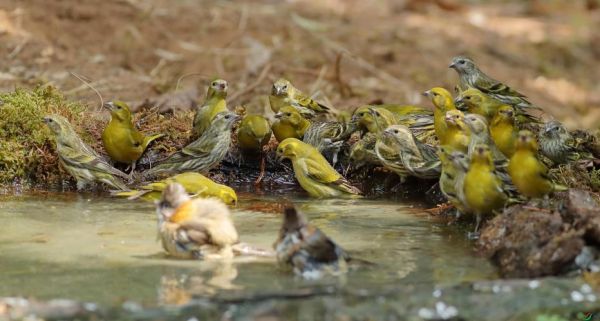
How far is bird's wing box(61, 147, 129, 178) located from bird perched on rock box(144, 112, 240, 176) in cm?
34

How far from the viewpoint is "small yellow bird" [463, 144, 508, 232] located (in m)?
7.36

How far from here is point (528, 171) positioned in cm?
744

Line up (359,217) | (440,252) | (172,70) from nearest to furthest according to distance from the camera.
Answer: (440,252) → (359,217) → (172,70)

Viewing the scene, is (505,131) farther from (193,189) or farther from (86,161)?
(86,161)

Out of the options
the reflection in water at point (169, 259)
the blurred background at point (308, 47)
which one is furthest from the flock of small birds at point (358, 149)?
the blurred background at point (308, 47)

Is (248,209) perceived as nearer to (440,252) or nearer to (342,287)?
(440,252)

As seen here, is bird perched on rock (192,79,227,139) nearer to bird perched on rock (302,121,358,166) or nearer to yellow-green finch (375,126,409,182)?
bird perched on rock (302,121,358,166)

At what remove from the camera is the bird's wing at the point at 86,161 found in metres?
9.18

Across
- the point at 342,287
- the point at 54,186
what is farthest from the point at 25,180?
the point at 342,287

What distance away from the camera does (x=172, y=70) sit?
53.0 feet

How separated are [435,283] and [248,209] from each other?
270cm

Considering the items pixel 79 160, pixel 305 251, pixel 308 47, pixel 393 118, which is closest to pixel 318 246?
pixel 305 251

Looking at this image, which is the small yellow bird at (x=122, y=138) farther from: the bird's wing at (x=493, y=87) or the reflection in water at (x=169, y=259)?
the bird's wing at (x=493, y=87)

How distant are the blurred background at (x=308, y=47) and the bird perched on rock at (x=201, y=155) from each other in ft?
13.0
